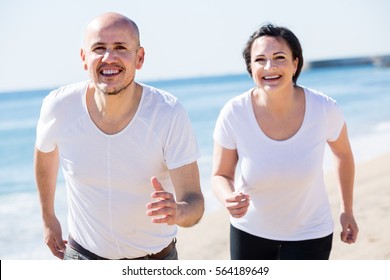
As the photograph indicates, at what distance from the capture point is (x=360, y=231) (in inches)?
233


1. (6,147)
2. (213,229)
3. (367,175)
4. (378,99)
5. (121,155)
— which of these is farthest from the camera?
(378,99)

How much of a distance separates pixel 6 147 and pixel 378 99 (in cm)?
1252

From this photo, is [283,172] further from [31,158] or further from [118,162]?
[31,158]

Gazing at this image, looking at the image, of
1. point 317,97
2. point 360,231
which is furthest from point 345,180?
point 360,231

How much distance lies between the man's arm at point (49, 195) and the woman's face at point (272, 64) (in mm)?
1085

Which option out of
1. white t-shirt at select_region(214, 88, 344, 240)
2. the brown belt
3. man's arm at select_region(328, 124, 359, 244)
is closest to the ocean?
the brown belt

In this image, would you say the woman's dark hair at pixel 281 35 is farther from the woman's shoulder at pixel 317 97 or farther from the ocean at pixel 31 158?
the ocean at pixel 31 158

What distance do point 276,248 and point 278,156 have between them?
48 centimetres

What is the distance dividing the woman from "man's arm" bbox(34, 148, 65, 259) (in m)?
0.81

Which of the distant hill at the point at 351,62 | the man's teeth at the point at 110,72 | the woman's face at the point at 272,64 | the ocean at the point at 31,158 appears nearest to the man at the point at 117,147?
the man's teeth at the point at 110,72

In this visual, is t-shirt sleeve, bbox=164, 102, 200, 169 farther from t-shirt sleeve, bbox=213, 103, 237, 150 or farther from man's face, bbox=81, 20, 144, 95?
t-shirt sleeve, bbox=213, 103, 237, 150

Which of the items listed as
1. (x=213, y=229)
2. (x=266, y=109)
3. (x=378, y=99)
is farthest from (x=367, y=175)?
(x=378, y=99)

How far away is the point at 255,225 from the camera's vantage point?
131 inches
